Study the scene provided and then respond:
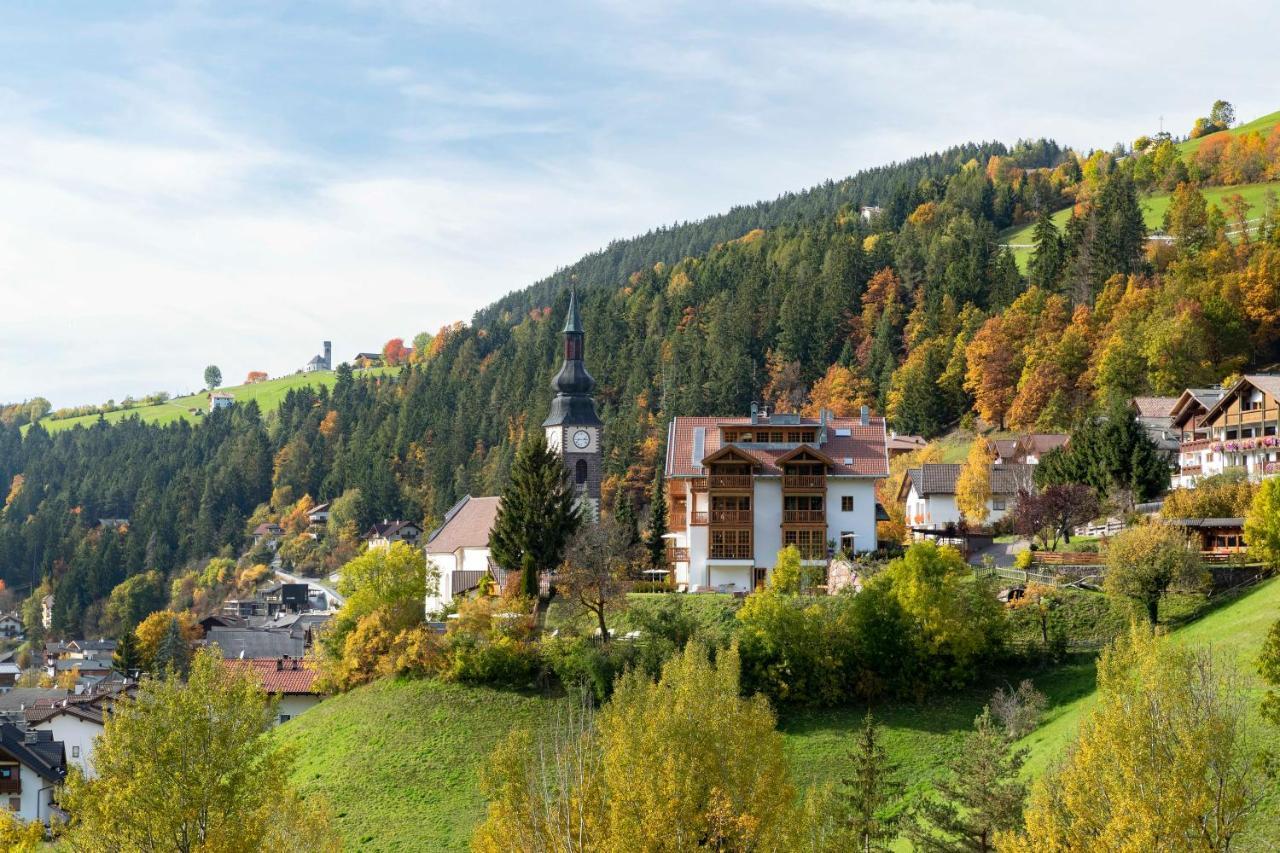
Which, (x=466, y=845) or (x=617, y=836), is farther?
(x=466, y=845)

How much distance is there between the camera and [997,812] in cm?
3262

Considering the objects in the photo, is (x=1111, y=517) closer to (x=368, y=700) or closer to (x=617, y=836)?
(x=368, y=700)

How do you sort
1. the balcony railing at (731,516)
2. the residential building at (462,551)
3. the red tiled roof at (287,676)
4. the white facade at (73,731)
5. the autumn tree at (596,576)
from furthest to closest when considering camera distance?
the white facade at (73,731) → the residential building at (462,551) → the red tiled roof at (287,676) → the balcony railing at (731,516) → the autumn tree at (596,576)

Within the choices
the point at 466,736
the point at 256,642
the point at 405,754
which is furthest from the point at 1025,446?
the point at 256,642

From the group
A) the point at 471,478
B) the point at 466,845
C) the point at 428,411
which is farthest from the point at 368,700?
the point at 428,411

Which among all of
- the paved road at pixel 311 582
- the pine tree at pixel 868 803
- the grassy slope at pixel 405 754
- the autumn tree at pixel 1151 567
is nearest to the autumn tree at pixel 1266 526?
the autumn tree at pixel 1151 567

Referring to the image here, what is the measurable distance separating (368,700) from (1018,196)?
13072cm

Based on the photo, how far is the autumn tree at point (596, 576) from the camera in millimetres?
57156

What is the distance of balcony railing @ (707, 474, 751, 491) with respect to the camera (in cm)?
6769

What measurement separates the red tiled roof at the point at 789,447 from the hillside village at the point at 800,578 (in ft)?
0.80

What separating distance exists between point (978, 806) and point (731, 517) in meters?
34.8

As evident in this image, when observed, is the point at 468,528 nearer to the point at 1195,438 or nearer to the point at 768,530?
the point at 768,530

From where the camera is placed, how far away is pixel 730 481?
222ft

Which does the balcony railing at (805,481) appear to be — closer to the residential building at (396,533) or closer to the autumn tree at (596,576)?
the autumn tree at (596,576)
